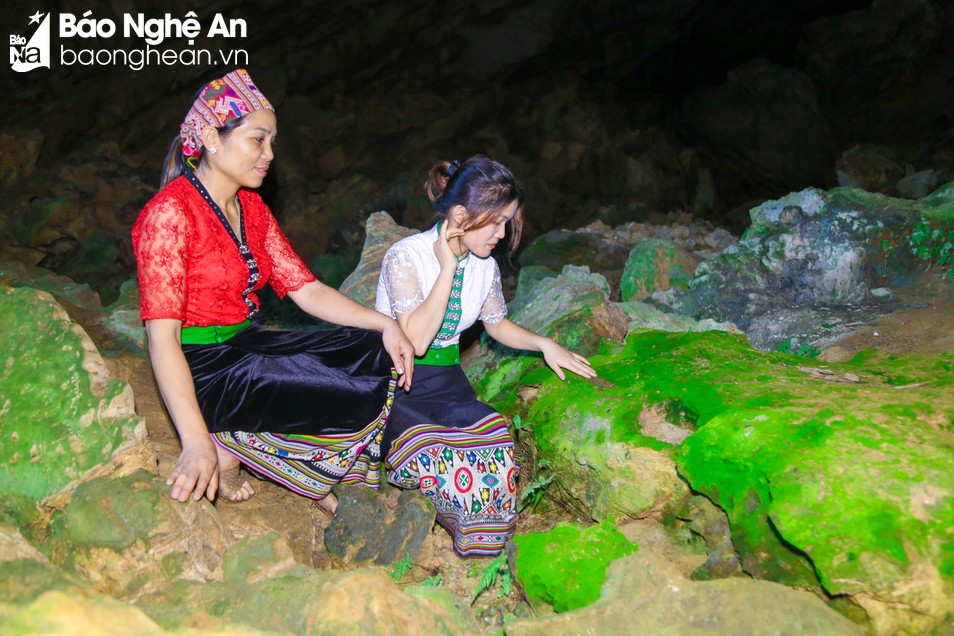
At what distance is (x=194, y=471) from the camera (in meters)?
2.57

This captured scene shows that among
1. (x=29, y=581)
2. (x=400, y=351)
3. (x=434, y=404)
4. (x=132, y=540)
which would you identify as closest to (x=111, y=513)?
(x=132, y=540)

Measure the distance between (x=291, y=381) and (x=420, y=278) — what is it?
2.30 feet

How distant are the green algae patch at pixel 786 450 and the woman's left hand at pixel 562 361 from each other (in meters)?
0.06

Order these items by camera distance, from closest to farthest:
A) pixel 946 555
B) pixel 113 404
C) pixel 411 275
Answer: pixel 946 555
pixel 113 404
pixel 411 275

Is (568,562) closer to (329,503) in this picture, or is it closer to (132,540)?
(329,503)

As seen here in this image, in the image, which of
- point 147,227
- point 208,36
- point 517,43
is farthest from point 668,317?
point 517,43

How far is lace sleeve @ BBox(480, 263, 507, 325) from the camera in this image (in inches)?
141

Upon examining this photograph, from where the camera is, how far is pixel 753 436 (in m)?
2.55

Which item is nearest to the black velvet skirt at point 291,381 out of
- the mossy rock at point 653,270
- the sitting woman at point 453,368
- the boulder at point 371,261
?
the sitting woman at point 453,368

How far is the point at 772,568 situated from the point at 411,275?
1.80 metres

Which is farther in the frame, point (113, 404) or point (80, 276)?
point (80, 276)

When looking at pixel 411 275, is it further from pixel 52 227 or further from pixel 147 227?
pixel 52 227

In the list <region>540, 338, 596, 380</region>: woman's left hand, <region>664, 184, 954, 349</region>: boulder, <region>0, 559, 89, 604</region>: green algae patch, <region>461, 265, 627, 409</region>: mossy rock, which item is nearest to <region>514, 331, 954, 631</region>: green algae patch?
<region>540, 338, 596, 380</region>: woman's left hand

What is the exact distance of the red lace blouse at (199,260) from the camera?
279cm
